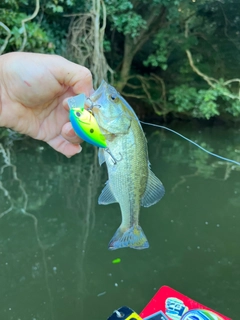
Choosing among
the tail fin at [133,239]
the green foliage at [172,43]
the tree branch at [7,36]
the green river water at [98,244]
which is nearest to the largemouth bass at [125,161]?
the tail fin at [133,239]

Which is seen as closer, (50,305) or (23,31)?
(50,305)

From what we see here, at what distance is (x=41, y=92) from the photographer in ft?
4.13

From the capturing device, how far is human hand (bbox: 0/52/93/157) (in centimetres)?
118

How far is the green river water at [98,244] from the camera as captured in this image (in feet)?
6.73

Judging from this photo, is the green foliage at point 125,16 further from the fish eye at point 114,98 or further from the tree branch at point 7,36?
the fish eye at point 114,98

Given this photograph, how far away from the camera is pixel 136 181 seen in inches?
38.8

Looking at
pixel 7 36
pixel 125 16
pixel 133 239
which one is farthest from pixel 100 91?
pixel 125 16

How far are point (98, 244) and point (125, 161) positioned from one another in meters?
1.63

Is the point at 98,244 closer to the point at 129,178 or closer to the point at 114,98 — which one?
the point at 129,178

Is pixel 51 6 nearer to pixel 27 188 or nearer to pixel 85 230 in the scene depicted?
pixel 27 188

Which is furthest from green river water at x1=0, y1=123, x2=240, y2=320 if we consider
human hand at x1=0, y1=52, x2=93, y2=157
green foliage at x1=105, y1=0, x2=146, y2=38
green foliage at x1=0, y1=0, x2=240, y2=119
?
green foliage at x1=105, y1=0, x2=146, y2=38

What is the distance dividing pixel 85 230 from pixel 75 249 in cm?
23

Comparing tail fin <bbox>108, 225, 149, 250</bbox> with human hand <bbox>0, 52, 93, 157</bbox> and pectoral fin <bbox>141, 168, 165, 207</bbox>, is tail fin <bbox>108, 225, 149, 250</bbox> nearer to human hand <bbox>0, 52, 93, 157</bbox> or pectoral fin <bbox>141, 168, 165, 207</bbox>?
pectoral fin <bbox>141, 168, 165, 207</bbox>

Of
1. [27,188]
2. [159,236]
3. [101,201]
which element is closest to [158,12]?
[27,188]
